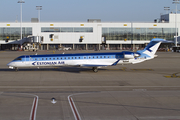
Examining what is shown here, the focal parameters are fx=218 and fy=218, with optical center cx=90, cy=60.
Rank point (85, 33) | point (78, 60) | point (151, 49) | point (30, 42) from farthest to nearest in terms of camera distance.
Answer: point (85, 33) < point (30, 42) < point (151, 49) < point (78, 60)

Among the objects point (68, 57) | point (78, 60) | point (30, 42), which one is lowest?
point (78, 60)

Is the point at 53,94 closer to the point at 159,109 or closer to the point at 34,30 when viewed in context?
the point at 159,109

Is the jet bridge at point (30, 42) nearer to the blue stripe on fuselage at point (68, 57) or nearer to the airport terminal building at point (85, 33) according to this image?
the airport terminal building at point (85, 33)

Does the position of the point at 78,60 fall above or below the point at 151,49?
below

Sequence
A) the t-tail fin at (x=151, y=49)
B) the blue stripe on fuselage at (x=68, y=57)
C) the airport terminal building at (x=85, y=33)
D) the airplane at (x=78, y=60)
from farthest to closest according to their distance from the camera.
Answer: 1. the airport terminal building at (x=85, y=33)
2. the t-tail fin at (x=151, y=49)
3. the blue stripe on fuselage at (x=68, y=57)
4. the airplane at (x=78, y=60)

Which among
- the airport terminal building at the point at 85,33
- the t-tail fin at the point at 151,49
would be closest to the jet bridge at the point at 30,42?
the airport terminal building at the point at 85,33

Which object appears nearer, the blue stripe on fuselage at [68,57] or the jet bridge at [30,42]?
the blue stripe on fuselage at [68,57]

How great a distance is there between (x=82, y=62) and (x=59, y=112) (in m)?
17.9

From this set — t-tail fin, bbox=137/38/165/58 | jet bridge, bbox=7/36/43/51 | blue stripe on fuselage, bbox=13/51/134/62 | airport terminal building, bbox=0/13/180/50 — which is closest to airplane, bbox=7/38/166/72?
blue stripe on fuselage, bbox=13/51/134/62

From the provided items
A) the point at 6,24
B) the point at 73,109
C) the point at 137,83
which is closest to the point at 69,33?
the point at 6,24

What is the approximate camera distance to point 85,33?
3654 inches

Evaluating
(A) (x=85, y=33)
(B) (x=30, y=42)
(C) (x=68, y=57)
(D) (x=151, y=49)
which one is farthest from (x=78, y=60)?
(B) (x=30, y=42)

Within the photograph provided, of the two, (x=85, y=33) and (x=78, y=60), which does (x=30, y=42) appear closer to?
(x=85, y=33)

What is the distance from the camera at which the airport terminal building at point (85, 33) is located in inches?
3612
